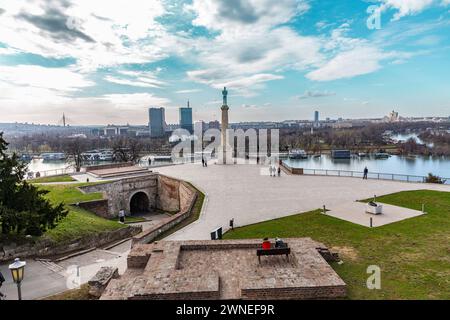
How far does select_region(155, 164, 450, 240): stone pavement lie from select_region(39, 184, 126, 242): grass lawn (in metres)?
4.51

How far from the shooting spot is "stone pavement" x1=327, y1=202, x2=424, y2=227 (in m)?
13.5

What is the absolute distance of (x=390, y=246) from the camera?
35.0 feet

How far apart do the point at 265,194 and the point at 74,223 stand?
34.3ft

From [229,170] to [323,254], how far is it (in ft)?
66.7

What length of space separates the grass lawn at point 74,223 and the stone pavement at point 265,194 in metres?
4.51

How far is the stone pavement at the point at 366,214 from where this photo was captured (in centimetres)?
1345

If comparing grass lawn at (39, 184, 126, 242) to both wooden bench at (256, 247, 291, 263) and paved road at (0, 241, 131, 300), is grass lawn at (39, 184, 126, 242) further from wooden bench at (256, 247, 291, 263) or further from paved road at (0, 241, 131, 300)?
wooden bench at (256, 247, 291, 263)

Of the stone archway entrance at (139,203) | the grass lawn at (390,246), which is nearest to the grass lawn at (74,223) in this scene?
the stone archway entrance at (139,203)

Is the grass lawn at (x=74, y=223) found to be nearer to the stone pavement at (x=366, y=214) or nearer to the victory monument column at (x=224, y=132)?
the stone pavement at (x=366, y=214)

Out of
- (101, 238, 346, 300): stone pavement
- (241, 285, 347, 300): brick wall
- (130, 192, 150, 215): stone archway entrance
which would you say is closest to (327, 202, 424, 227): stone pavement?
(101, 238, 346, 300): stone pavement

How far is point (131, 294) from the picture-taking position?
691 cm
